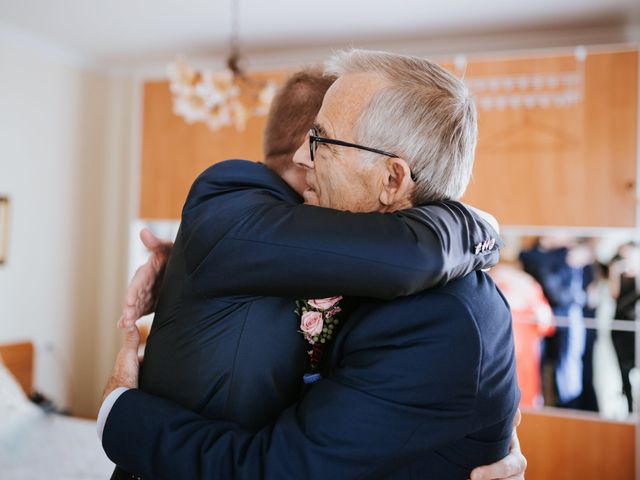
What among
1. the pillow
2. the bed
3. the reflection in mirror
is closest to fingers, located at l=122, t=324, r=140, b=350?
the bed

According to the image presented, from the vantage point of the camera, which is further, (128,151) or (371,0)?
(128,151)

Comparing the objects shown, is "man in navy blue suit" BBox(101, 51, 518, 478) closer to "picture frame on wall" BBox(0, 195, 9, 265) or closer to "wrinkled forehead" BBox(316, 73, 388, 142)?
"wrinkled forehead" BBox(316, 73, 388, 142)

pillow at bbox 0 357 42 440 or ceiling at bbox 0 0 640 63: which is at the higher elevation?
ceiling at bbox 0 0 640 63

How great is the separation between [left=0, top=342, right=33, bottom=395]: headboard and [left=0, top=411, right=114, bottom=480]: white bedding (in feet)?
3.27

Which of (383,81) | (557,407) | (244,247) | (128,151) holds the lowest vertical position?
(557,407)

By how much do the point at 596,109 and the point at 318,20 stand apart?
1840mm

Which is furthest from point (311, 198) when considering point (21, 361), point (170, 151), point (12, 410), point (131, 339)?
point (21, 361)

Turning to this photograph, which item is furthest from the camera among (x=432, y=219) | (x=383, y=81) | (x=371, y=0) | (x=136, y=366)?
(x=371, y=0)

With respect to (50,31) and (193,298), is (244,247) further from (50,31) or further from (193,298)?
(50,31)

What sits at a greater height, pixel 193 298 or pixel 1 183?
pixel 1 183

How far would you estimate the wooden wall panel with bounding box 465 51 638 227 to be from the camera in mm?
3518

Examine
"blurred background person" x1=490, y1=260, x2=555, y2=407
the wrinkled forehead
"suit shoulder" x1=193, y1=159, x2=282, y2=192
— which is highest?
the wrinkled forehead

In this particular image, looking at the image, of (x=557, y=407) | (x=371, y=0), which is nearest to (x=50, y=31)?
(x=371, y=0)

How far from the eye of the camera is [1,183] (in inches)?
162
